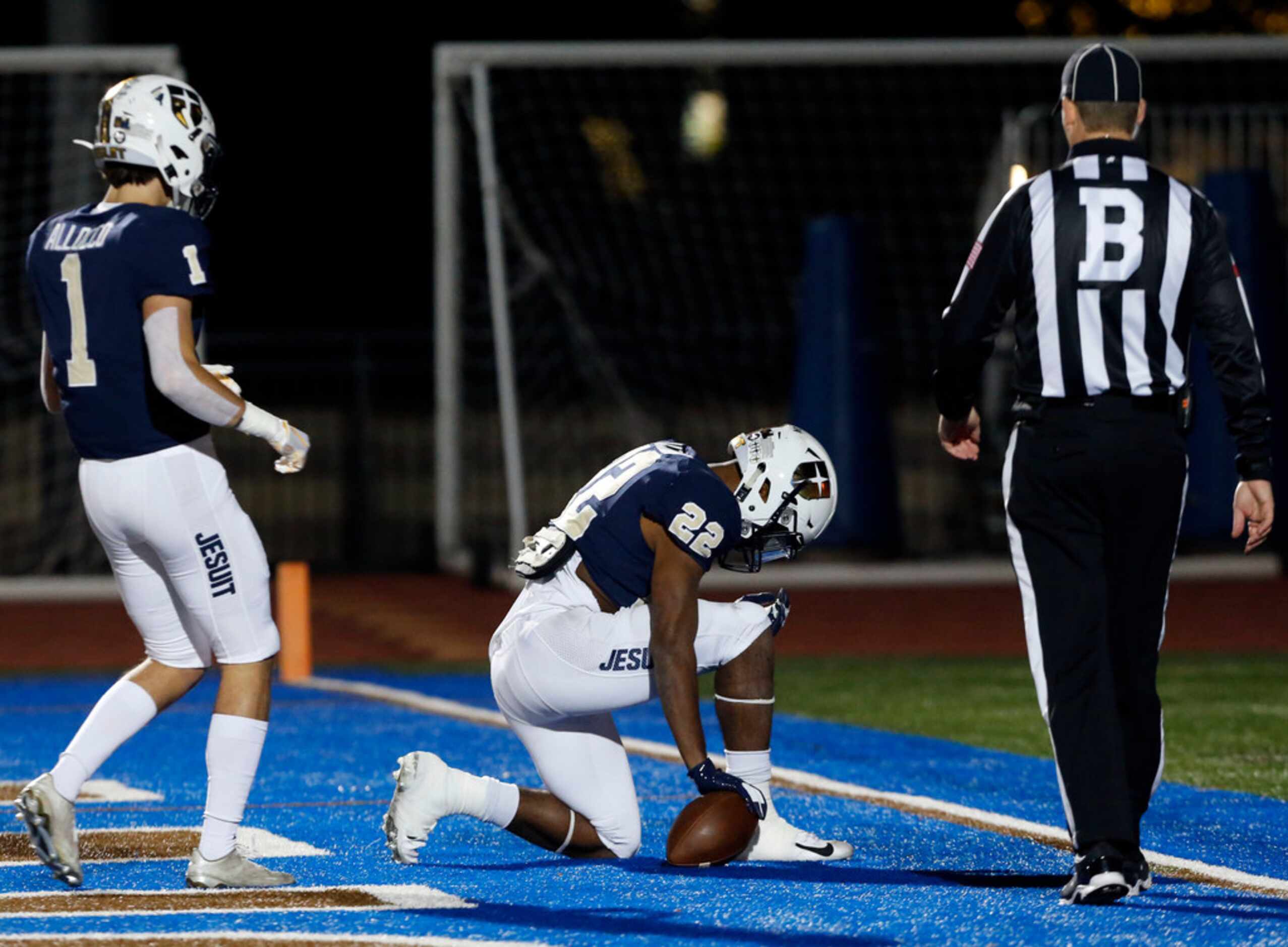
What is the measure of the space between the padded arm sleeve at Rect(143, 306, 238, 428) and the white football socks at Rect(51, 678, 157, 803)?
815 millimetres

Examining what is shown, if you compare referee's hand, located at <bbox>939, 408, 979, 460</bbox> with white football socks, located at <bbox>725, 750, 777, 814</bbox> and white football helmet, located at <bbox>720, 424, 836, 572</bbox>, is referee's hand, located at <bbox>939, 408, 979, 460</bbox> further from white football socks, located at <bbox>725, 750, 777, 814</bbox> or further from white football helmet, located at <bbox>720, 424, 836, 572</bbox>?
white football socks, located at <bbox>725, 750, 777, 814</bbox>

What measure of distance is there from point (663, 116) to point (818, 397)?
60.6 ft

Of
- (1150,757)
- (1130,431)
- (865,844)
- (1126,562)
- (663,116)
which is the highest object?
(663,116)

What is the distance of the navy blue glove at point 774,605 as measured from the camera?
6.07 m

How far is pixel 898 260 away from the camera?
1161 inches

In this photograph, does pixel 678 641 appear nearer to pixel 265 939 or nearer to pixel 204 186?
pixel 265 939

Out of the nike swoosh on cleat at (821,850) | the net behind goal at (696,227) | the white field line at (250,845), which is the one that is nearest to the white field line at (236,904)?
the white field line at (250,845)

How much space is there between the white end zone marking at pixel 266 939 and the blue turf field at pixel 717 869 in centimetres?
5

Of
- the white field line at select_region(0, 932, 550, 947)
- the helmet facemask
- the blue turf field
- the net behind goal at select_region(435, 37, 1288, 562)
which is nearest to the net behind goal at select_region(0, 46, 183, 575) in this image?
the net behind goal at select_region(435, 37, 1288, 562)

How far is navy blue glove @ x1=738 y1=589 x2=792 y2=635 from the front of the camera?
19.9 ft

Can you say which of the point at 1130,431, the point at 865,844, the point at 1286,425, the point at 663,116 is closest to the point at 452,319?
the point at 1286,425

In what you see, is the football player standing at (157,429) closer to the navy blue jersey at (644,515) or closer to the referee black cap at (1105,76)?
the navy blue jersey at (644,515)

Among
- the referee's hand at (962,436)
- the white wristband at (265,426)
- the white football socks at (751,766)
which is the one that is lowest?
the white football socks at (751,766)

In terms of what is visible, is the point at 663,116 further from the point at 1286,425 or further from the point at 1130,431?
the point at 1130,431
